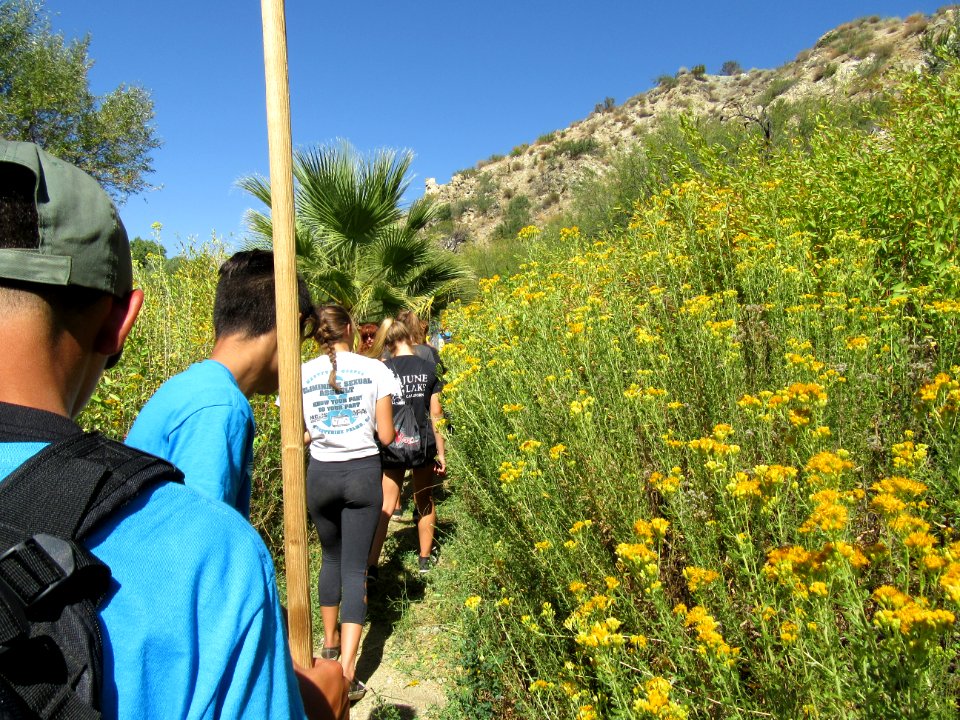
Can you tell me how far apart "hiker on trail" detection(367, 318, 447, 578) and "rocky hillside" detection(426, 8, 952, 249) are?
2568 centimetres

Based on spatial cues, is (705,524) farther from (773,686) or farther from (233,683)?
(233,683)

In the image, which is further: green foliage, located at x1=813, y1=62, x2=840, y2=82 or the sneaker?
green foliage, located at x1=813, y1=62, x2=840, y2=82

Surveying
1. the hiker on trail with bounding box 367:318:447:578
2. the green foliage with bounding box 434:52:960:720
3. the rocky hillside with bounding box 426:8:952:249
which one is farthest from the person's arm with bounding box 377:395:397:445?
the rocky hillside with bounding box 426:8:952:249

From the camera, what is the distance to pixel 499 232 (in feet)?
110

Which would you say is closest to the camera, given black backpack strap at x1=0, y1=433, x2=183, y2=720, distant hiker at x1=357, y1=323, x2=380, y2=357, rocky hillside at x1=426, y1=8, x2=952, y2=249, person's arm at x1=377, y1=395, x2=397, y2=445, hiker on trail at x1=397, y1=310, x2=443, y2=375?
black backpack strap at x1=0, y1=433, x2=183, y2=720

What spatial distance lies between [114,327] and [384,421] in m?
2.77

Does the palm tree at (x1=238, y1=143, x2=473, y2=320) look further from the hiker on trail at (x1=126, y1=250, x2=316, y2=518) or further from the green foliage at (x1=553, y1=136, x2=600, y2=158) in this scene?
the green foliage at (x1=553, y1=136, x2=600, y2=158)

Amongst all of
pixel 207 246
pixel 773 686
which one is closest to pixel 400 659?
pixel 773 686

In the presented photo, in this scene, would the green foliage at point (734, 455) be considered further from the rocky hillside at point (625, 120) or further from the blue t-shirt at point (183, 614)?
the rocky hillside at point (625, 120)

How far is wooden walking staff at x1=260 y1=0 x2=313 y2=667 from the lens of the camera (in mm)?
1232

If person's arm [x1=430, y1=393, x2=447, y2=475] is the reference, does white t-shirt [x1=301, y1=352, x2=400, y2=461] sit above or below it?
above

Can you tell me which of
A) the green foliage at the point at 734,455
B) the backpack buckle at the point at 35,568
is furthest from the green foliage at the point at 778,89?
the backpack buckle at the point at 35,568

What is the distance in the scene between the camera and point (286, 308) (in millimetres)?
1248

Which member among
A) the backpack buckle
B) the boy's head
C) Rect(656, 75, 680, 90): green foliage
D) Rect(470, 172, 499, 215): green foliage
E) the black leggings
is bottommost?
the black leggings
